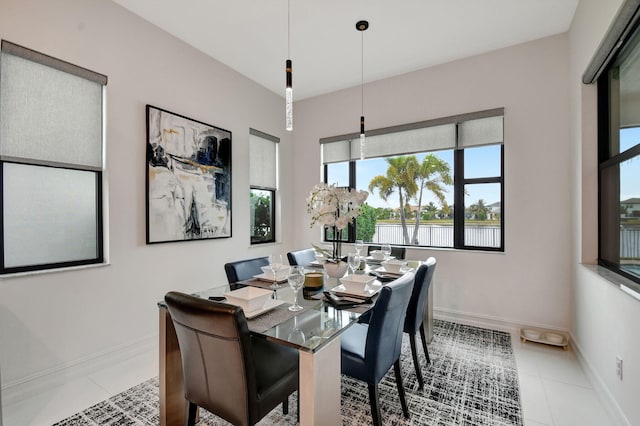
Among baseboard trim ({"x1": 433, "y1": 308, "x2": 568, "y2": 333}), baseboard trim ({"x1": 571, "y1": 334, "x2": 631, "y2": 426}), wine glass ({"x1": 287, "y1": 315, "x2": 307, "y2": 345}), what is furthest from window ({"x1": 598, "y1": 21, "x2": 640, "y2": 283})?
wine glass ({"x1": 287, "y1": 315, "x2": 307, "y2": 345})

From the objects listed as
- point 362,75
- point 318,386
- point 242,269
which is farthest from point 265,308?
point 362,75

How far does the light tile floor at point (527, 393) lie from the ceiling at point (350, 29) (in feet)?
10.0

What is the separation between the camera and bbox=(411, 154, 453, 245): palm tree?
144 inches

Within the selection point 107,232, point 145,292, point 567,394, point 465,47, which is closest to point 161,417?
point 145,292

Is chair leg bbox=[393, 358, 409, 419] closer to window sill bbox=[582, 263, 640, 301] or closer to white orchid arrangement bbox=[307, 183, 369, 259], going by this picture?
white orchid arrangement bbox=[307, 183, 369, 259]

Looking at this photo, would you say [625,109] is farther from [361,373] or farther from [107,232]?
[107,232]

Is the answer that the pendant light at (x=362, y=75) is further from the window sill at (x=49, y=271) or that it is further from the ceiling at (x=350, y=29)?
the window sill at (x=49, y=271)

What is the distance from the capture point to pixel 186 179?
3057mm

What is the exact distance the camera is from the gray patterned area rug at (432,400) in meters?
1.81

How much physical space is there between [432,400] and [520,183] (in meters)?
2.36

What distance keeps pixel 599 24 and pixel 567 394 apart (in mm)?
2588

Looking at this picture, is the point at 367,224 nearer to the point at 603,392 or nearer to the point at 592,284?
the point at 592,284

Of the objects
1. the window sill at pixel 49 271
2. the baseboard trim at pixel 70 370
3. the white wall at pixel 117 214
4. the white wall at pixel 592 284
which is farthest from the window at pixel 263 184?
the white wall at pixel 592 284

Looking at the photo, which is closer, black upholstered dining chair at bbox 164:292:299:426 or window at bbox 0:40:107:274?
black upholstered dining chair at bbox 164:292:299:426
